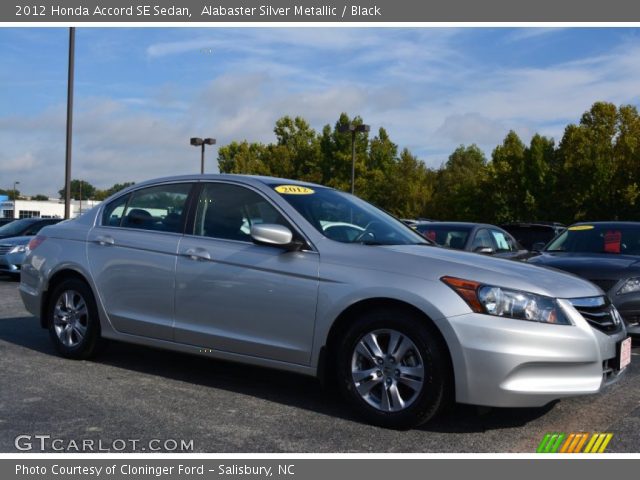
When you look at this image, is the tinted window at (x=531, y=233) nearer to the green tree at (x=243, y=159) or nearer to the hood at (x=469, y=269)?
the hood at (x=469, y=269)

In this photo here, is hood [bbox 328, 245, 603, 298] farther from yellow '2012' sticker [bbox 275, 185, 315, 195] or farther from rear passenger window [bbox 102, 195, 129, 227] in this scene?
rear passenger window [bbox 102, 195, 129, 227]

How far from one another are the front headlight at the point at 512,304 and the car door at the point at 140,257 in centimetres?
238

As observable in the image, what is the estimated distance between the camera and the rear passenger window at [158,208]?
5879mm

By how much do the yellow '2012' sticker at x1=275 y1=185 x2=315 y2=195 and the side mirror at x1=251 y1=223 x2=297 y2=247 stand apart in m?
0.58

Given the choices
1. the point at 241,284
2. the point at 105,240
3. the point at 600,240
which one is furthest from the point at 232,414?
the point at 600,240

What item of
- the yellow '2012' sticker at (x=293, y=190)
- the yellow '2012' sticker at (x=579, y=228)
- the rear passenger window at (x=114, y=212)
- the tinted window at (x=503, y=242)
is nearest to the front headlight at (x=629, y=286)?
the yellow '2012' sticker at (x=579, y=228)

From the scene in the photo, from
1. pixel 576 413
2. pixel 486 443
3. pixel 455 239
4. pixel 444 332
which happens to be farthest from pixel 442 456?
pixel 455 239

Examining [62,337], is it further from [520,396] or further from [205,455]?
[520,396]

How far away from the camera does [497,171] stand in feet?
164

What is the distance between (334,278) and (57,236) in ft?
10.0

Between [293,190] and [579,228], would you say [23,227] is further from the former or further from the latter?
[293,190]

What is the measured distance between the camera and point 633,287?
7492mm

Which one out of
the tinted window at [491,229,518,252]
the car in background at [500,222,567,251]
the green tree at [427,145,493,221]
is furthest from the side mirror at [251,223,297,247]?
the green tree at [427,145,493,221]

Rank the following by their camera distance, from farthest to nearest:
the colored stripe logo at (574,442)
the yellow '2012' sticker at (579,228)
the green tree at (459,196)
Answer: the green tree at (459,196), the yellow '2012' sticker at (579,228), the colored stripe logo at (574,442)
